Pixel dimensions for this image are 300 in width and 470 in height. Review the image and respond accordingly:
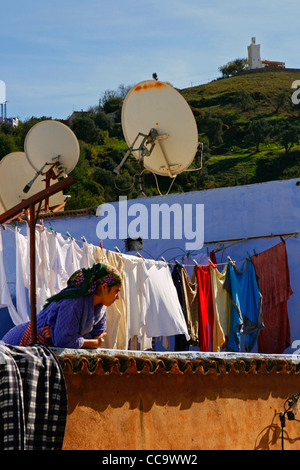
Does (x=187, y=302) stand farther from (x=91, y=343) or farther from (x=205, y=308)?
(x=91, y=343)

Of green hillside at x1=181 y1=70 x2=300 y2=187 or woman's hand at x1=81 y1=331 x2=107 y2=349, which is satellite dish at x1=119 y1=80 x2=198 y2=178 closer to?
woman's hand at x1=81 y1=331 x2=107 y2=349

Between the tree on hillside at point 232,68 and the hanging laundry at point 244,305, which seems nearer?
the hanging laundry at point 244,305

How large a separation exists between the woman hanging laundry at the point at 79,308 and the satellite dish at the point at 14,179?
6137 millimetres

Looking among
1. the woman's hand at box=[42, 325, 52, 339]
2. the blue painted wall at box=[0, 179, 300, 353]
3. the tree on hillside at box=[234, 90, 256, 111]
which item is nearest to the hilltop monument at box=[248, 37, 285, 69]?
the tree on hillside at box=[234, 90, 256, 111]

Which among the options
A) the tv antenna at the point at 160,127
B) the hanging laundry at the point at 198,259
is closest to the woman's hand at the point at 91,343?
the tv antenna at the point at 160,127

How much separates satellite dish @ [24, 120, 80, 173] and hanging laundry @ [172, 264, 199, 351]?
254 cm

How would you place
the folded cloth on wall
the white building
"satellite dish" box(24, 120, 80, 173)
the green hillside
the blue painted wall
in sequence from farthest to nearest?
1. the white building
2. the green hillside
3. the blue painted wall
4. "satellite dish" box(24, 120, 80, 173)
5. the folded cloth on wall

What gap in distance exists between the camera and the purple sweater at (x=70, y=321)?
20.2 feet

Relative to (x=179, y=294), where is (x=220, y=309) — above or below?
below

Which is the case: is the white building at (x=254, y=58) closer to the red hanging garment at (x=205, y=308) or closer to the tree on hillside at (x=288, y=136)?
the tree on hillside at (x=288, y=136)

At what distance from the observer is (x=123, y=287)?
8.91 meters

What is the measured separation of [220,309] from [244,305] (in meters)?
0.42

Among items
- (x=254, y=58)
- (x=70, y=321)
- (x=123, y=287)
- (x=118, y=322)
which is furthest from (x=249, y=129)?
(x=70, y=321)

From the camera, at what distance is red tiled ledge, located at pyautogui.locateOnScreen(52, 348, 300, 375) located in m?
5.79
